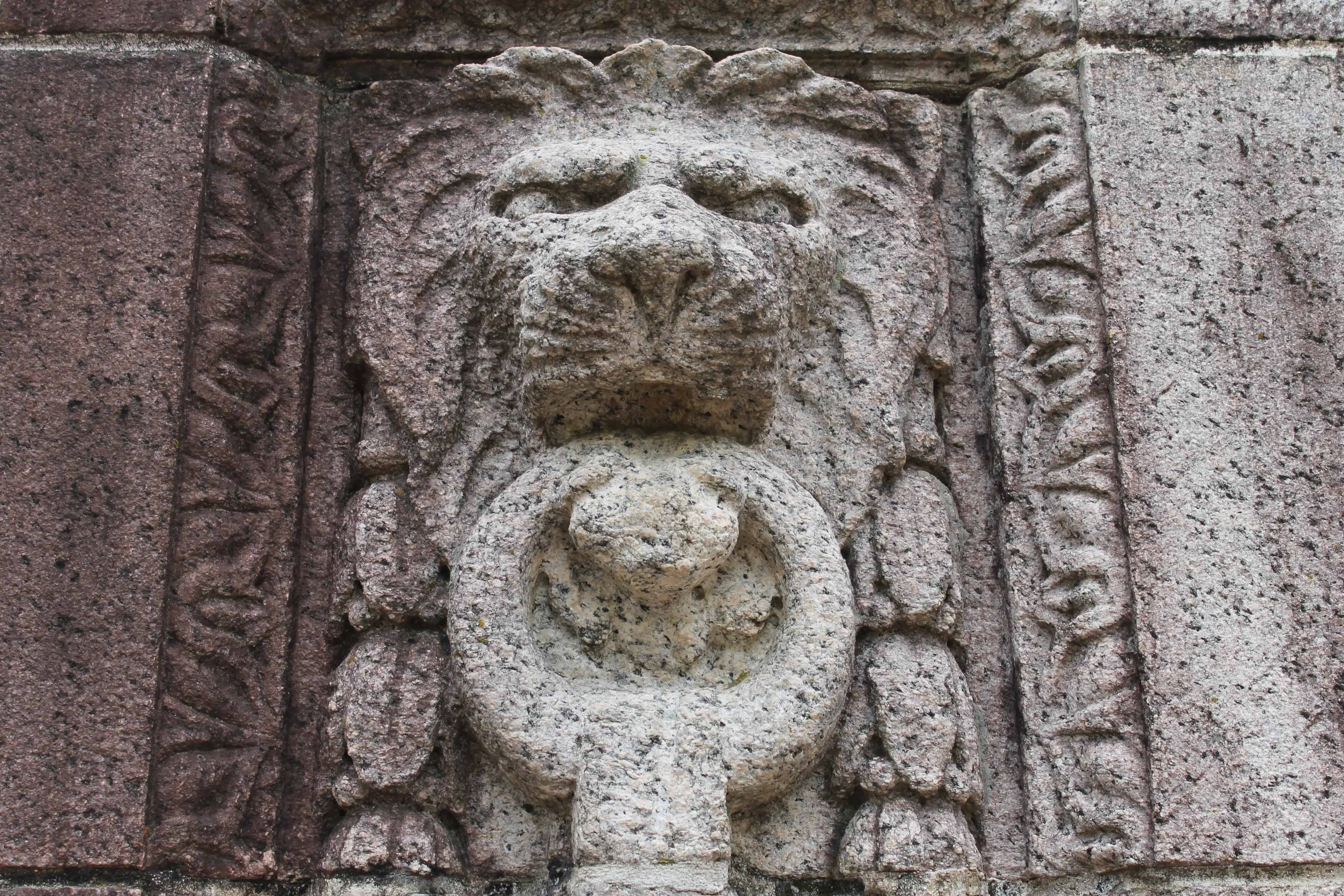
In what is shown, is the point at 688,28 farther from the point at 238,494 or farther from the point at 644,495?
the point at 238,494

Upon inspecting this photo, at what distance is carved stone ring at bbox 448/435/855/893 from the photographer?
1775 millimetres

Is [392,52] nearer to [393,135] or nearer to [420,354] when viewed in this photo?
[393,135]

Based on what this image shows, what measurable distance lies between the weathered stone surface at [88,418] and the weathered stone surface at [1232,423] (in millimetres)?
1701

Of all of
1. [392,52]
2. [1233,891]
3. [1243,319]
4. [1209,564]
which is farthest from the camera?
[392,52]

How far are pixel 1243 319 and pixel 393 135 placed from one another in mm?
1664

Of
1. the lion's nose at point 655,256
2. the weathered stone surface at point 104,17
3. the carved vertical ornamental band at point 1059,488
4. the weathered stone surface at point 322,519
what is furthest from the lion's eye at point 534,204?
the carved vertical ornamental band at point 1059,488

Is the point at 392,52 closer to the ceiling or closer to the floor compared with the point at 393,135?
closer to the ceiling

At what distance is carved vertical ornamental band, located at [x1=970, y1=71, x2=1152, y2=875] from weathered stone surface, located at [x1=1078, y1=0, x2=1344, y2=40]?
0.15 m

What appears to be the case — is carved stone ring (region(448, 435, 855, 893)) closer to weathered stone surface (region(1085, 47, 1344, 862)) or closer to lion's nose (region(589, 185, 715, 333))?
lion's nose (region(589, 185, 715, 333))

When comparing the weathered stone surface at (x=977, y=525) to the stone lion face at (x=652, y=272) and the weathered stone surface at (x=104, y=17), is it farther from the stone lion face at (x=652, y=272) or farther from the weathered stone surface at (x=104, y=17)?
the weathered stone surface at (x=104, y=17)

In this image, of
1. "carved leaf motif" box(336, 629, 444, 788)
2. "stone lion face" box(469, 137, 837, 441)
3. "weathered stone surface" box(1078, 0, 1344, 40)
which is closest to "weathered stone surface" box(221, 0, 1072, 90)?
"weathered stone surface" box(1078, 0, 1344, 40)

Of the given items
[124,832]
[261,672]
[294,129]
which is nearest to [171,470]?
[261,672]

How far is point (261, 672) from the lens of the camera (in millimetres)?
2053

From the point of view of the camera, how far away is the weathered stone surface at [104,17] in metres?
2.27
